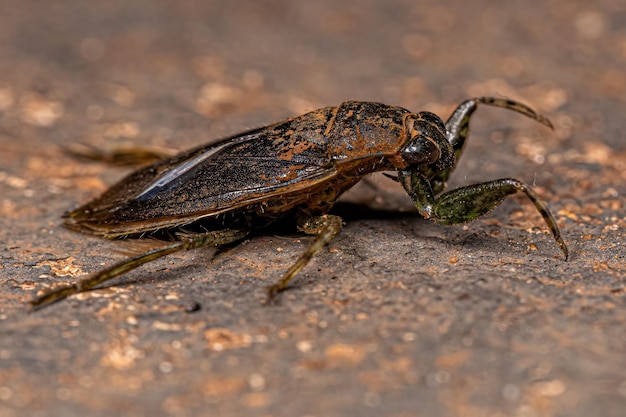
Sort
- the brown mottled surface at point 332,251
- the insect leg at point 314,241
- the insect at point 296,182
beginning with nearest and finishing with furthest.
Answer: the brown mottled surface at point 332,251
the insect leg at point 314,241
the insect at point 296,182

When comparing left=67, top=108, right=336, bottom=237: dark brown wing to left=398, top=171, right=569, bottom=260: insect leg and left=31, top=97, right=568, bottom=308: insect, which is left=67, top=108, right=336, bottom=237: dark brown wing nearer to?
left=31, top=97, right=568, bottom=308: insect

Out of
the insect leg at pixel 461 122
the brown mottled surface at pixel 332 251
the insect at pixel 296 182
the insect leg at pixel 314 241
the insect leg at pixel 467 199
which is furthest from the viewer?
the insect leg at pixel 461 122

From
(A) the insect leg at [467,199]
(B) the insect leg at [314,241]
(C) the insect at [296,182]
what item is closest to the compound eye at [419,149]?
(C) the insect at [296,182]

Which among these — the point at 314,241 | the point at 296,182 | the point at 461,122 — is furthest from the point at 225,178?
the point at 461,122

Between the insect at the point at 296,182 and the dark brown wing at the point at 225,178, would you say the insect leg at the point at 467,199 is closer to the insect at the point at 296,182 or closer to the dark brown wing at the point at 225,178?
the insect at the point at 296,182

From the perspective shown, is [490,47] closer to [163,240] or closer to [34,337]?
[163,240]

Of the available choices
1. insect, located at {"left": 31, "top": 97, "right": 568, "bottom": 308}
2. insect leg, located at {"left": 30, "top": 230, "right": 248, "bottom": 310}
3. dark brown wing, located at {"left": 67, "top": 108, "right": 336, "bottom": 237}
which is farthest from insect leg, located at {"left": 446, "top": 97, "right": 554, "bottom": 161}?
insect leg, located at {"left": 30, "top": 230, "right": 248, "bottom": 310}

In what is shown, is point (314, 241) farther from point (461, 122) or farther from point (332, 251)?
point (461, 122)
